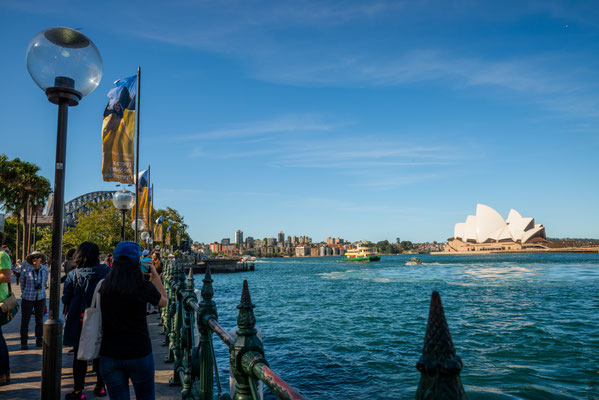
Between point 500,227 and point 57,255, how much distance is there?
15891 cm

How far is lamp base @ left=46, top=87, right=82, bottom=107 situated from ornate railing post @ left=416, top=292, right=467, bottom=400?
3.81m

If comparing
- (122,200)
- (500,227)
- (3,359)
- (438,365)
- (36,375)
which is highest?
(500,227)

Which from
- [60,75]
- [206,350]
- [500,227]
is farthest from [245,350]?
[500,227]

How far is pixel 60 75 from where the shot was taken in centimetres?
374

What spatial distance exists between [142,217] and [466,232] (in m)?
153

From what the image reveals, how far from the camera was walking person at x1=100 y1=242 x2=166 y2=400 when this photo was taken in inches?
138

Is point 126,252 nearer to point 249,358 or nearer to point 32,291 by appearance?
point 249,358

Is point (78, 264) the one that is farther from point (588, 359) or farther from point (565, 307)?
point (565, 307)

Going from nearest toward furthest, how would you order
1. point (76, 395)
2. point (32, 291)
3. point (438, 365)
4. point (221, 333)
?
point (438, 365) → point (221, 333) → point (76, 395) → point (32, 291)

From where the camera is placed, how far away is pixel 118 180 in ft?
34.9

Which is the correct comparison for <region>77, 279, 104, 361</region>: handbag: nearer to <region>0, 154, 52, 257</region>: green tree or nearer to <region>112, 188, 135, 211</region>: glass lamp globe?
<region>112, 188, 135, 211</region>: glass lamp globe

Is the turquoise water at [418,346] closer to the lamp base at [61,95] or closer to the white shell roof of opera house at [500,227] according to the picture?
the lamp base at [61,95]

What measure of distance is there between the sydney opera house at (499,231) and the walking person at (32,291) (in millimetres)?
149466

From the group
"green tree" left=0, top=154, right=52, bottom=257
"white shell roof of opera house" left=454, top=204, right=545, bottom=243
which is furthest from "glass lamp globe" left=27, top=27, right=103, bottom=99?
"white shell roof of opera house" left=454, top=204, right=545, bottom=243
